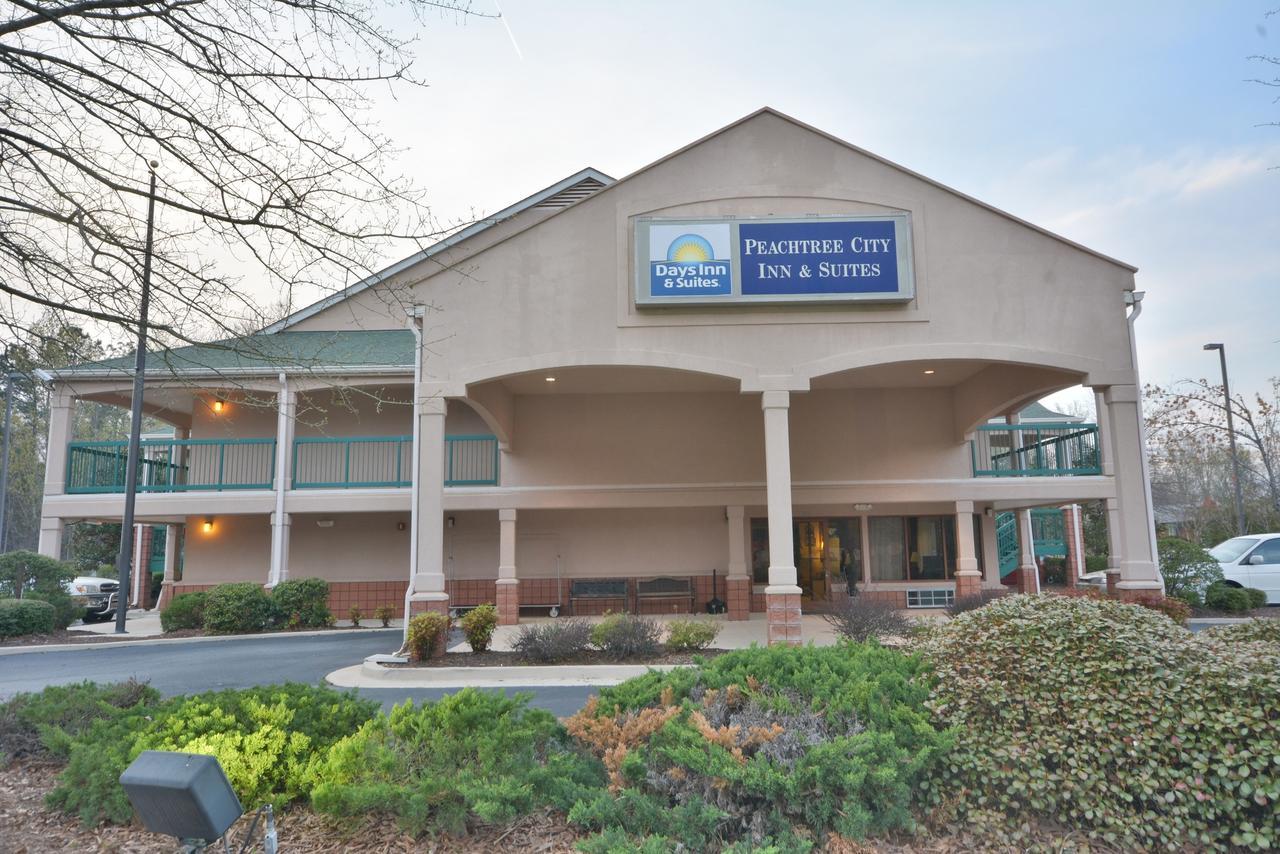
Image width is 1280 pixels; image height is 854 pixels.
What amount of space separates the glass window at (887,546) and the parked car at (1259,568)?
6851 mm

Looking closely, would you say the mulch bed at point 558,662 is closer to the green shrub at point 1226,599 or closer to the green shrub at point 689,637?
the green shrub at point 689,637

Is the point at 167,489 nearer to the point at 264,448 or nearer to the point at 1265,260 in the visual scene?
the point at 264,448

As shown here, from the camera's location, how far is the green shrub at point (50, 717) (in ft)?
19.6

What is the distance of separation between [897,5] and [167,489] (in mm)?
17516

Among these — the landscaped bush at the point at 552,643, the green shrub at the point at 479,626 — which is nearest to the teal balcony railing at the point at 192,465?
the green shrub at the point at 479,626

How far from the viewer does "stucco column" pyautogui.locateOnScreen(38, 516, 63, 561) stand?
17361 mm

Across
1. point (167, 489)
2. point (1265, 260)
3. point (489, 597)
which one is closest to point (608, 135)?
point (1265, 260)

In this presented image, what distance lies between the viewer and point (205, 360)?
55.1 ft

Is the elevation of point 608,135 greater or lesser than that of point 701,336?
greater

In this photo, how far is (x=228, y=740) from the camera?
16.5 ft

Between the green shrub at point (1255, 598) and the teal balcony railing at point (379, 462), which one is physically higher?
the teal balcony railing at point (379, 462)

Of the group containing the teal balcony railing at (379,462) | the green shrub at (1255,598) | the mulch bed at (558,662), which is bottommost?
the mulch bed at (558,662)

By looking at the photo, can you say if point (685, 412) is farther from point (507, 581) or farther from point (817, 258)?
point (817, 258)

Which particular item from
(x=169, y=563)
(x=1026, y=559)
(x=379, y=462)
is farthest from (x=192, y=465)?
→ (x=1026, y=559)
